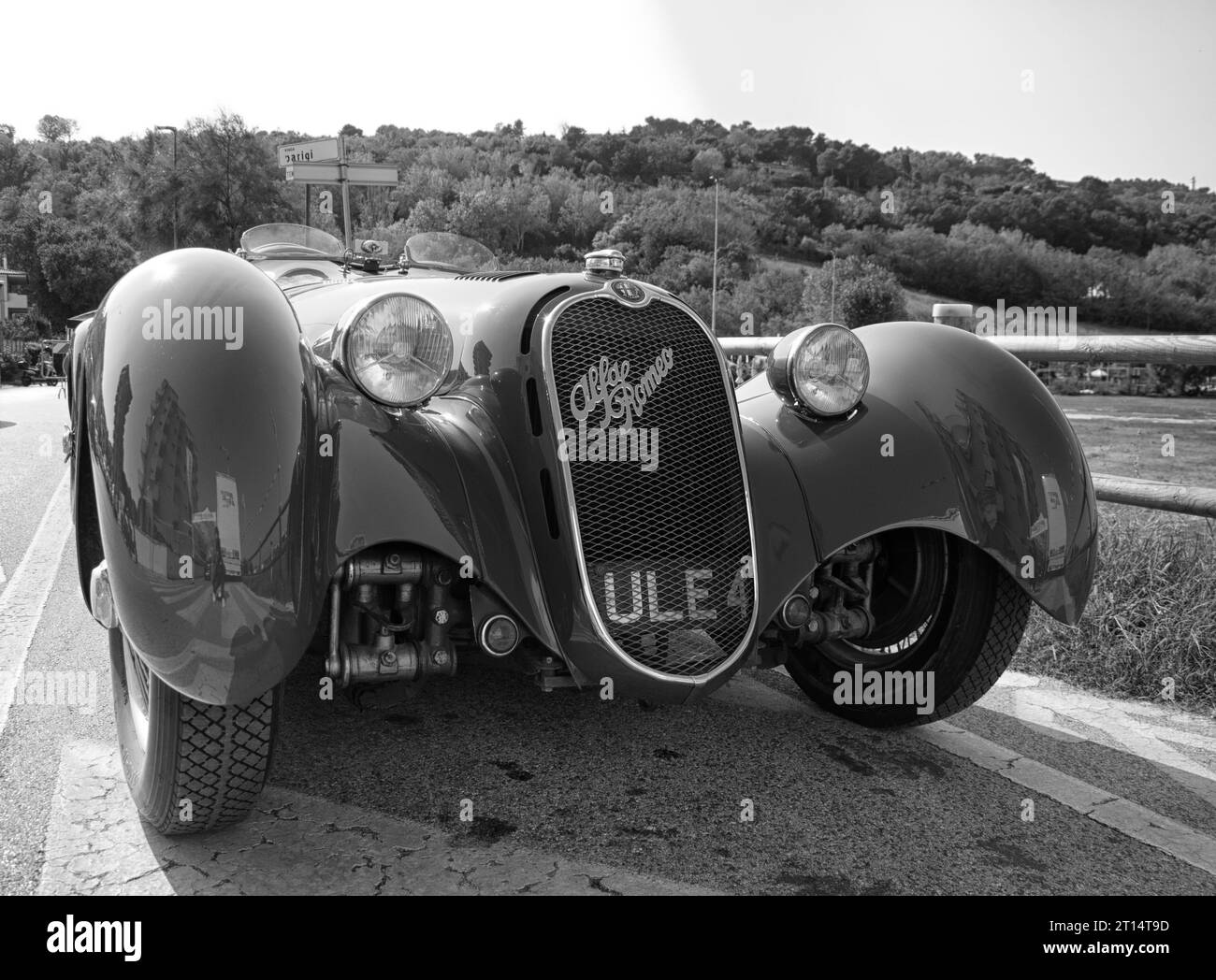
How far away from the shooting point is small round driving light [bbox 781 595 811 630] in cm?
269

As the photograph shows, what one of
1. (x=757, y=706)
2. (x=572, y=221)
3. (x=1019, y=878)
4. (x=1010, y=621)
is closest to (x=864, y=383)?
(x=1010, y=621)

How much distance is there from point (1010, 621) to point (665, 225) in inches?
1499

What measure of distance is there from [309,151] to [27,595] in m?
3.19

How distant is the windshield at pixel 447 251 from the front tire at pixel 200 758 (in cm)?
324

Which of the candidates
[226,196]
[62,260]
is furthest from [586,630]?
[62,260]

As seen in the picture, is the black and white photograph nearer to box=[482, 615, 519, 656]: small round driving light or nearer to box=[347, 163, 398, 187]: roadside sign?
box=[482, 615, 519, 656]: small round driving light

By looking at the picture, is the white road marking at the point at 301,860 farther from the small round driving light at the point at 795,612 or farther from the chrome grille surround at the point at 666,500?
the small round driving light at the point at 795,612

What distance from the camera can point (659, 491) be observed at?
262 centimetres

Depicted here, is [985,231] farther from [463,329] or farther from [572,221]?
[463,329]

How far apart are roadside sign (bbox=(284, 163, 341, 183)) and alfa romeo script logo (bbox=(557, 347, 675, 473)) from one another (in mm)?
3994

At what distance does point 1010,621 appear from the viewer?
3010mm

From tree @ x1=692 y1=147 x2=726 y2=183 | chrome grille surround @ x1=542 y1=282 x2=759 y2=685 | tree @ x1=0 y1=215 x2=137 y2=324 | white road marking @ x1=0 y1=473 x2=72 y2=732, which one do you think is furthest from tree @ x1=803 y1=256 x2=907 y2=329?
chrome grille surround @ x1=542 y1=282 x2=759 y2=685

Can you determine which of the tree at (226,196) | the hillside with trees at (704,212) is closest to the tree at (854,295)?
the hillside with trees at (704,212)

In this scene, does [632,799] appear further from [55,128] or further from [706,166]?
[55,128]
